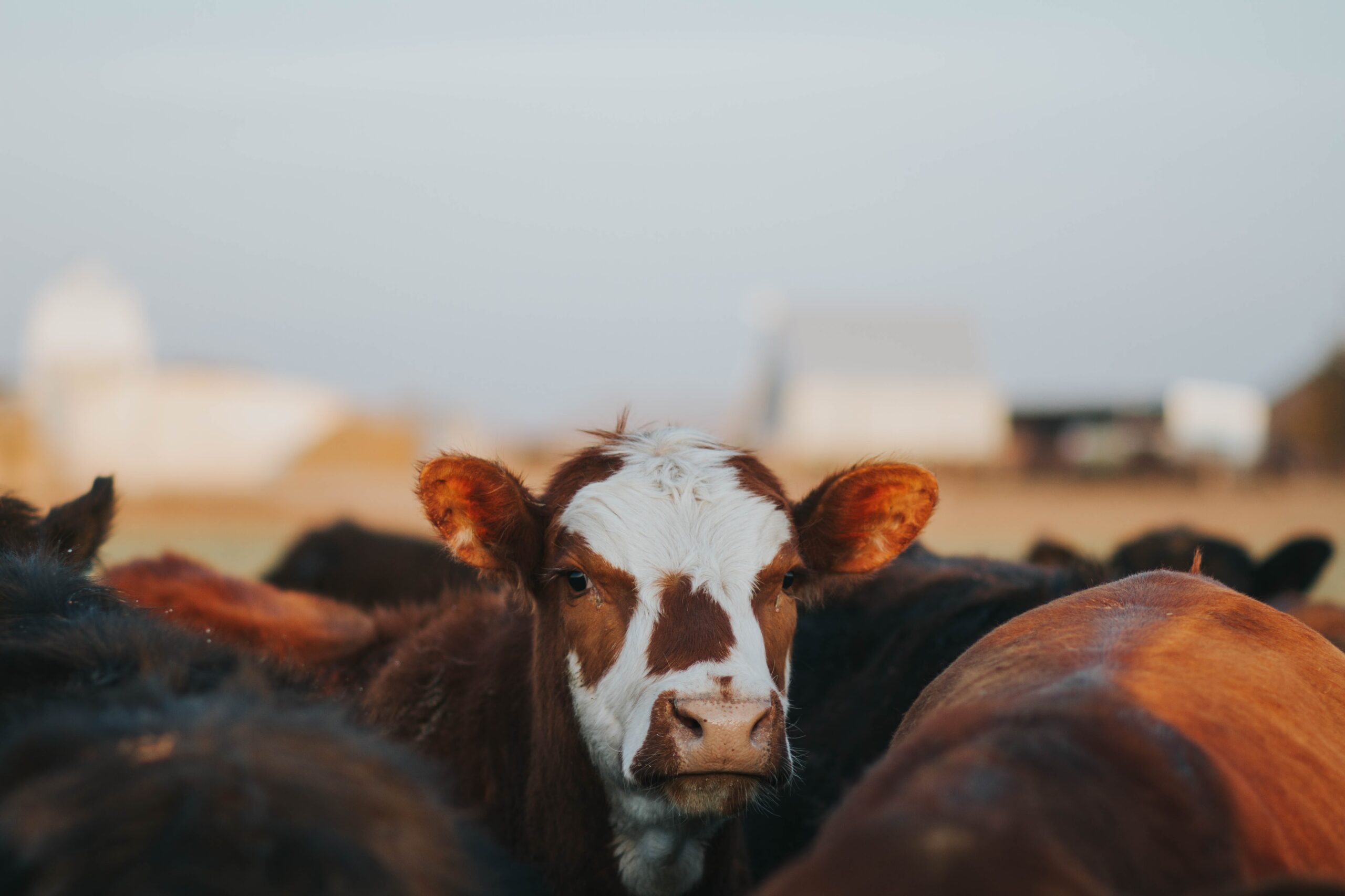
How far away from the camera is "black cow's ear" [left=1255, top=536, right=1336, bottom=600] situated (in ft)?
21.5

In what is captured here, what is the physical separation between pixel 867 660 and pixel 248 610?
2817 millimetres

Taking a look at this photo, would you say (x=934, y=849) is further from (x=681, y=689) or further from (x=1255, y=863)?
(x=681, y=689)

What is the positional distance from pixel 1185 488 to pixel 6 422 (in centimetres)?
3605

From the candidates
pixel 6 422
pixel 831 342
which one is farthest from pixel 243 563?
pixel 831 342

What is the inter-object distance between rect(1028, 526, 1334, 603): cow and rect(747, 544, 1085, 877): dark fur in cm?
116

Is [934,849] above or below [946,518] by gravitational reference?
above

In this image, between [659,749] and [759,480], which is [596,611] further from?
[759,480]

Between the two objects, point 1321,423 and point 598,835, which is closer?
point 598,835

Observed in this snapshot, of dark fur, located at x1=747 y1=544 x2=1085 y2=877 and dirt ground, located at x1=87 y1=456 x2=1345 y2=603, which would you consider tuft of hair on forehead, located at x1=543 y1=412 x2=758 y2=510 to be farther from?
dirt ground, located at x1=87 y1=456 x2=1345 y2=603

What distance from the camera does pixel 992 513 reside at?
89.0 ft

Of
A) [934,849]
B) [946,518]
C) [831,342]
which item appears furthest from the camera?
[831,342]

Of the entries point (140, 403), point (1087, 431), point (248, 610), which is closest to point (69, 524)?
point (248, 610)

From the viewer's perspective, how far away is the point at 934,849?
1.68m

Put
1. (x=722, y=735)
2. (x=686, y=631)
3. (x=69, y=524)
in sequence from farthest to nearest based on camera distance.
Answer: (x=69, y=524) → (x=686, y=631) → (x=722, y=735)
